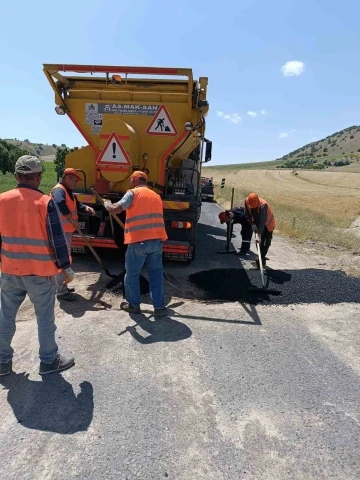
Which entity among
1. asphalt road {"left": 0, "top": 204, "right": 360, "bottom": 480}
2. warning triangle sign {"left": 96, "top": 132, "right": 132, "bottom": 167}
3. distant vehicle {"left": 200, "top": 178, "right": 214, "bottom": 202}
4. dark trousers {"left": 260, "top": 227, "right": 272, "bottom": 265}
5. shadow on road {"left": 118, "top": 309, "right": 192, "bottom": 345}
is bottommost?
distant vehicle {"left": 200, "top": 178, "right": 214, "bottom": 202}

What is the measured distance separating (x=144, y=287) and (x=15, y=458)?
10.2 feet

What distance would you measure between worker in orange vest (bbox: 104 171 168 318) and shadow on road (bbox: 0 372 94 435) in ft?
4.90

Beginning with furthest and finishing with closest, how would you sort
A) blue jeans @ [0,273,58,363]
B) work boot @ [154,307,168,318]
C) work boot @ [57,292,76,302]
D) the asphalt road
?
work boot @ [57,292,76,302] → work boot @ [154,307,168,318] → blue jeans @ [0,273,58,363] → the asphalt road

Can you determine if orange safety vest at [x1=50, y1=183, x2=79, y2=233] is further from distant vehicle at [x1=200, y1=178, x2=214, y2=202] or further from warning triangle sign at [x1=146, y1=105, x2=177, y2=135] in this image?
distant vehicle at [x1=200, y1=178, x2=214, y2=202]

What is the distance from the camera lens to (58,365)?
3047 millimetres

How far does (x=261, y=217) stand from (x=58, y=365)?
14.5ft

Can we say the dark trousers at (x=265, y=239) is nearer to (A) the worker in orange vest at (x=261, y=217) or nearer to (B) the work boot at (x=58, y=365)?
(A) the worker in orange vest at (x=261, y=217)

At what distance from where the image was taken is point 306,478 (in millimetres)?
2082

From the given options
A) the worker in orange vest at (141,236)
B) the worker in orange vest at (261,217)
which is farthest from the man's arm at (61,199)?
the worker in orange vest at (261,217)

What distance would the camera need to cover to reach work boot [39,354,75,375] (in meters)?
2.99

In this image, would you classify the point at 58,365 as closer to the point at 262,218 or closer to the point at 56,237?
the point at 56,237

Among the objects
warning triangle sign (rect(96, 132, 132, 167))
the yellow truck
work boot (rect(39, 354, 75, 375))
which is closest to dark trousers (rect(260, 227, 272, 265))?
the yellow truck

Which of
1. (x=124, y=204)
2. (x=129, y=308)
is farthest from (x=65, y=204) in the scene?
(x=129, y=308)

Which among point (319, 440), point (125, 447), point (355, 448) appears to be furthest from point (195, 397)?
point (355, 448)
